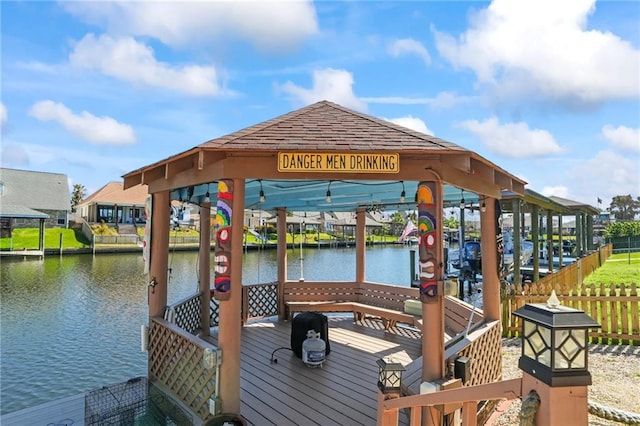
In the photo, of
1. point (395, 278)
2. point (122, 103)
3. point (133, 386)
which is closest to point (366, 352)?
point (133, 386)

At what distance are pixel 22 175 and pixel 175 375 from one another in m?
43.6

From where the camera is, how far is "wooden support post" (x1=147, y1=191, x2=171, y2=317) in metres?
5.21

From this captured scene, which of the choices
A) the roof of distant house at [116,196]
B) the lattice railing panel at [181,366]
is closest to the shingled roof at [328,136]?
the lattice railing panel at [181,366]

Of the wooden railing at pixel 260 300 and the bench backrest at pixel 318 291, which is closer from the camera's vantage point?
the wooden railing at pixel 260 300

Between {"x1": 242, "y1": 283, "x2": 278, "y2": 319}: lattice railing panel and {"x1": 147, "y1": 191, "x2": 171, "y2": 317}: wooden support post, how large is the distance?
3.05 metres

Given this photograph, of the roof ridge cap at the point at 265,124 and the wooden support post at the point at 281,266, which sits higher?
the roof ridge cap at the point at 265,124

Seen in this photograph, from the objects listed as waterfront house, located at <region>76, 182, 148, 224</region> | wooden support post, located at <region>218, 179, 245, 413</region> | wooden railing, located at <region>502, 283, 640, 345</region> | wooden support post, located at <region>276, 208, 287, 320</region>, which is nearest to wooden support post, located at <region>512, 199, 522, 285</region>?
wooden railing, located at <region>502, 283, 640, 345</region>

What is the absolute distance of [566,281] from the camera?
36.1 ft

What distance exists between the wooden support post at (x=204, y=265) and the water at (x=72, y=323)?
2.17 meters

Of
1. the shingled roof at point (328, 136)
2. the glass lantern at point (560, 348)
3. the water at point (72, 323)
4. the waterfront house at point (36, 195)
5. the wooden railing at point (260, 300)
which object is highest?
the waterfront house at point (36, 195)

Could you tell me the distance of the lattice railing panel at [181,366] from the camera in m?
3.99

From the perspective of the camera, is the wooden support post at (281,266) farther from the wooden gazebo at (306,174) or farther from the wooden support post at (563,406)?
the wooden support post at (563,406)

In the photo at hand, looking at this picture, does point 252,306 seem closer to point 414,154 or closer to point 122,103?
point 414,154

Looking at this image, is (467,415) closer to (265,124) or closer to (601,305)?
(265,124)
